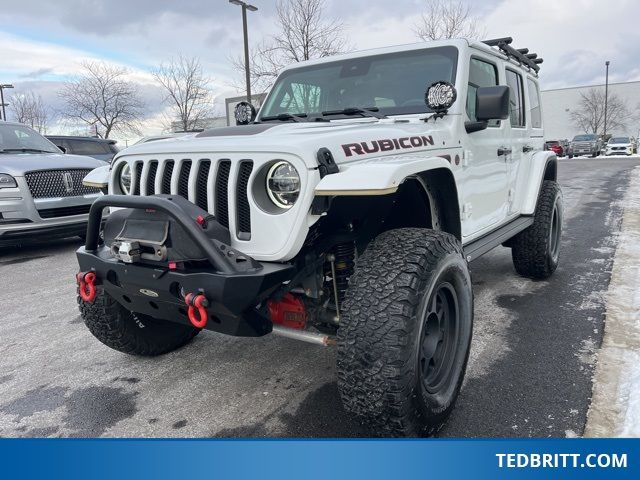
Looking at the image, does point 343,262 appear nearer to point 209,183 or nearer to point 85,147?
point 209,183

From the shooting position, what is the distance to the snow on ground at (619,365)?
244 centimetres

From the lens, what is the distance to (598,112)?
58531 mm

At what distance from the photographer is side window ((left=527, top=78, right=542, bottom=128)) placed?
516cm

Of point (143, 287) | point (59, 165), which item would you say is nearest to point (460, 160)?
point (143, 287)

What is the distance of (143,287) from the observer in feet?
7.71

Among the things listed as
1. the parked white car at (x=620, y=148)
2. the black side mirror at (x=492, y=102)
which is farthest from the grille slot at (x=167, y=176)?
the parked white car at (x=620, y=148)

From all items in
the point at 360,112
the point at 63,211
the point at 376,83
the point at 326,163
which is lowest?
the point at 63,211

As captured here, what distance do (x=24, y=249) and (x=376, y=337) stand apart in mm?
7244

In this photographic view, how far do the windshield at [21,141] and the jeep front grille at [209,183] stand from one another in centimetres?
585

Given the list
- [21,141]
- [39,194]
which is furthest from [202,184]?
[21,141]

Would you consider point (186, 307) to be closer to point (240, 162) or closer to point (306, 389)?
point (240, 162)

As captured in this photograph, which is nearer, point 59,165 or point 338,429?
point 338,429

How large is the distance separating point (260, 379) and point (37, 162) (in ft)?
17.4

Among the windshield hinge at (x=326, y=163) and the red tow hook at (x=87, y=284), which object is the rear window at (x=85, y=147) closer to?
the red tow hook at (x=87, y=284)
